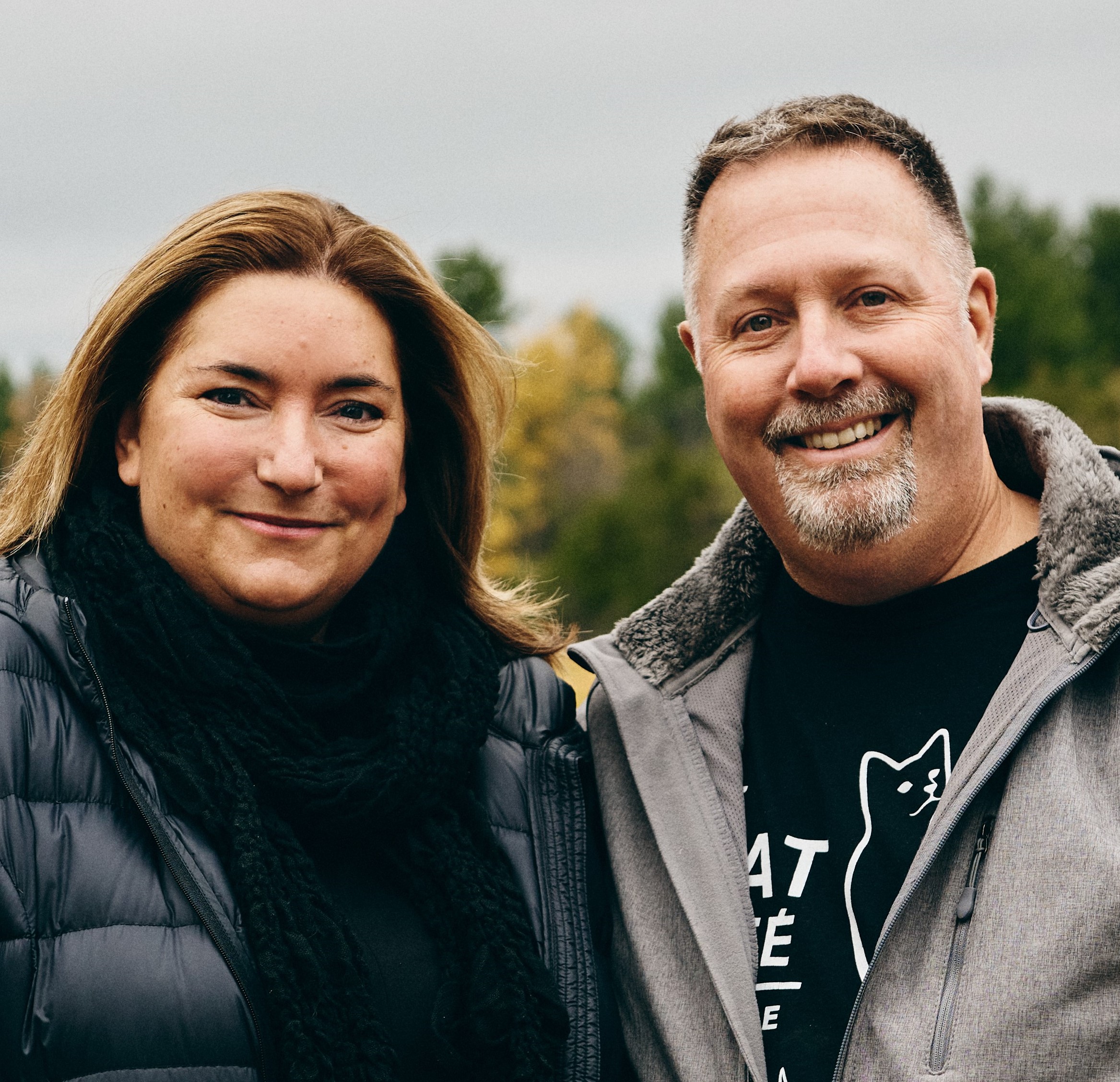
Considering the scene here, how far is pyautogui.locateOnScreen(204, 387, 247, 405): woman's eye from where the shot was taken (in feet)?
8.70

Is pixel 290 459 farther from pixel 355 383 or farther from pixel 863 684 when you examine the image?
pixel 863 684

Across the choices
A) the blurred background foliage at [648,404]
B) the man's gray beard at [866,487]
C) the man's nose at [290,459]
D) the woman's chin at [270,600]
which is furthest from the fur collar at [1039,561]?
the blurred background foliage at [648,404]

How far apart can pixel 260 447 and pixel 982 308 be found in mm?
1678

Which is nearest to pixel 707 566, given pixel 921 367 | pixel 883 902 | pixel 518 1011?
pixel 921 367

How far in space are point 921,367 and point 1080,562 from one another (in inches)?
20.8

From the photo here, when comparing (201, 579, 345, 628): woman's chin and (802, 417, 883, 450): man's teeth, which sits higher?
(802, 417, 883, 450): man's teeth

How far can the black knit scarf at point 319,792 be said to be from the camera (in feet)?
7.70

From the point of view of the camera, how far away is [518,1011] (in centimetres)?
254

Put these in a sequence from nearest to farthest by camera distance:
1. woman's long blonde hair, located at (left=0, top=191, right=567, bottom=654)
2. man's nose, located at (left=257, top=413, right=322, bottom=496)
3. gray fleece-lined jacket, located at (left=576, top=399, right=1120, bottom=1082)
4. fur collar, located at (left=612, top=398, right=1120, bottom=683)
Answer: gray fleece-lined jacket, located at (left=576, top=399, right=1120, bottom=1082) < fur collar, located at (left=612, top=398, right=1120, bottom=683) < man's nose, located at (left=257, top=413, right=322, bottom=496) < woman's long blonde hair, located at (left=0, top=191, right=567, bottom=654)

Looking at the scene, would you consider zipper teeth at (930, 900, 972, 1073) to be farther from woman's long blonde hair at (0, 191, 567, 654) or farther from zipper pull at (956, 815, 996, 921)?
woman's long blonde hair at (0, 191, 567, 654)

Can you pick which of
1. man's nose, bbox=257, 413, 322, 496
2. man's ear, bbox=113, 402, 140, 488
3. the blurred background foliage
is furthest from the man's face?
the blurred background foliage

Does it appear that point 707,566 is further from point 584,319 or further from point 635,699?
point 584,319

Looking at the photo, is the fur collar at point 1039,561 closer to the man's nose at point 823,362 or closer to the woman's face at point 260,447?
the man's nose at point 823,362

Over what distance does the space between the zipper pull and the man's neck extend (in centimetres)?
62
